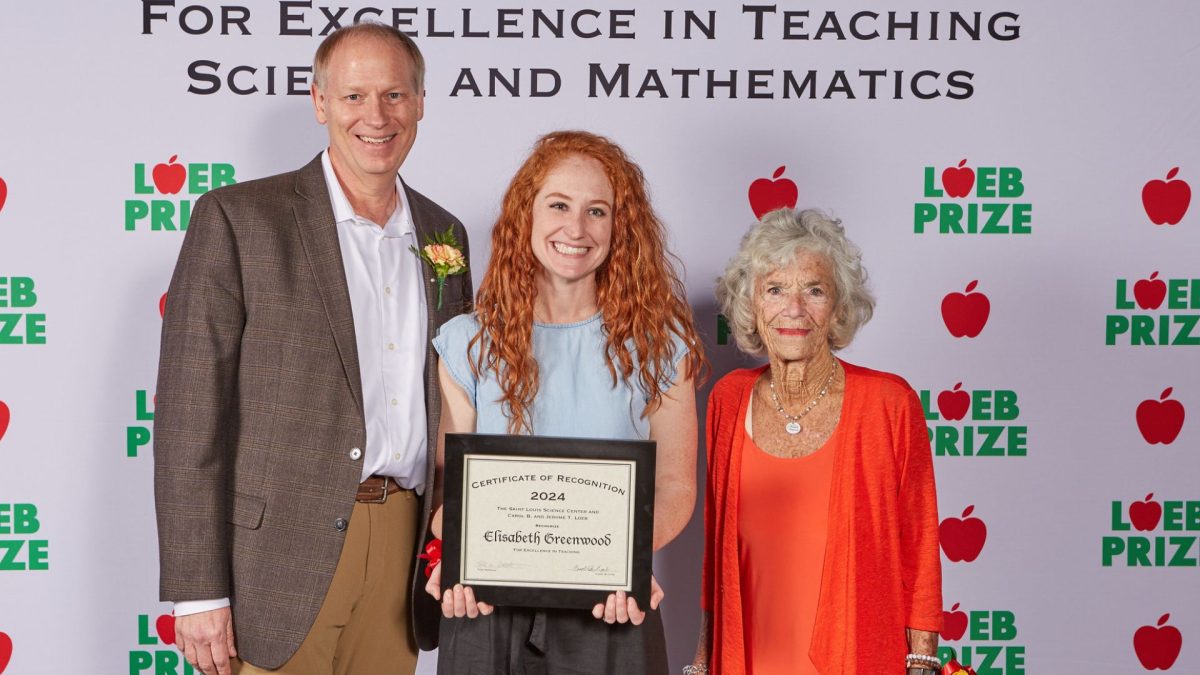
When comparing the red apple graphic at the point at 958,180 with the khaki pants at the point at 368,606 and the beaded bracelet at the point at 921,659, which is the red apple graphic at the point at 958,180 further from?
the khaki pants at the point at 368,606

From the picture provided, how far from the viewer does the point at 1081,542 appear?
11.2ft

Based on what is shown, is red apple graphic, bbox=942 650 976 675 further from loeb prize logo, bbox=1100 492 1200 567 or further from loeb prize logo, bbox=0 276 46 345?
loeb prize logo, bbox=0 276 46 345

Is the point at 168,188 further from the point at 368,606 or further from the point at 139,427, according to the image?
the point at 368,606

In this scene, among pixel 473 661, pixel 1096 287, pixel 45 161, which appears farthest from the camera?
pixel 1096 287

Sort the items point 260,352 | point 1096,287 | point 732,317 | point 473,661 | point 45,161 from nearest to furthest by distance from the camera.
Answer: point 473,661 < point 260,352 < point 732,317 < point 45,161 < point 1096,287

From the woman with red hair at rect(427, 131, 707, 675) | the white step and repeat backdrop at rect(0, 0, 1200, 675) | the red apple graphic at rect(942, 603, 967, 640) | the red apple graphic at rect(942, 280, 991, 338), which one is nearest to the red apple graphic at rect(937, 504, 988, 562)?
the white step and repeat backdrop at rect(0, 0, 1200, 675)

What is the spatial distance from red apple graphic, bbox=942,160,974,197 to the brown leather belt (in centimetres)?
190

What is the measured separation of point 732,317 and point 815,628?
0.71m

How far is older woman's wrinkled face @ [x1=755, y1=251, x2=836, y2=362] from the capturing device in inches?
93.9

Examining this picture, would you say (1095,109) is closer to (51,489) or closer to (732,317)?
(732,317)

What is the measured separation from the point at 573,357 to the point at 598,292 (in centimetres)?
16

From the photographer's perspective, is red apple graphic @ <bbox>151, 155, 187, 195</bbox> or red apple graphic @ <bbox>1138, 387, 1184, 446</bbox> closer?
red apple graphic @ <bbox>151, 155, 187, 195</bbox>

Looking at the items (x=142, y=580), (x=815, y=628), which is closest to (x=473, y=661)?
(x=815, y=628)

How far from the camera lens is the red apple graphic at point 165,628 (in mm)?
3266
